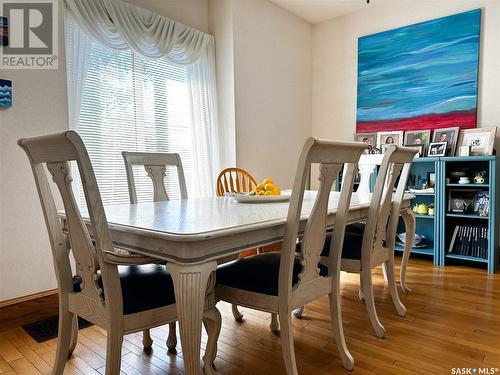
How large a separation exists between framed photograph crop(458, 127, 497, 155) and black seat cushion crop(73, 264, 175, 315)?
309 centimetres

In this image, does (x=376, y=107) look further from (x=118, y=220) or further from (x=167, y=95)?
(x=118, y=220)

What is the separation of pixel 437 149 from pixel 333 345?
246 cm

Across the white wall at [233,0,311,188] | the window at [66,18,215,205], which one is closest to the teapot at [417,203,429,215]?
the white wall at [233,0,311,188]

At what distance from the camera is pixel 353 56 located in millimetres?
4332

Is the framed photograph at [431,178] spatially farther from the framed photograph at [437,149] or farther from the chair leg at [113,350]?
the chair leg at [113,350]

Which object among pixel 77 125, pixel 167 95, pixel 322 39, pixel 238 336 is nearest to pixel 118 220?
pixel 238 336

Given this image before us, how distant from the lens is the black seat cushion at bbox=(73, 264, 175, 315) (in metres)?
1.31

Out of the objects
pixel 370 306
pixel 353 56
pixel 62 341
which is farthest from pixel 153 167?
pixel 353 56

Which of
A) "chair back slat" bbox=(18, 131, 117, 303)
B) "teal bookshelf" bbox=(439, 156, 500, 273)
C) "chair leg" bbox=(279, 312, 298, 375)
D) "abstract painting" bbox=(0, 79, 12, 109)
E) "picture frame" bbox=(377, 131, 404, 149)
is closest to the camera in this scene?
"chair back slat" bbox=(18, 131, 117, 303)

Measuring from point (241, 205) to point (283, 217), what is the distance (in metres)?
0.52

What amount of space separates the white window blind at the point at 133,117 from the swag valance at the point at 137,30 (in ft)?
0.35

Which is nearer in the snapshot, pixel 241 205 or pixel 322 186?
pixel 322 186

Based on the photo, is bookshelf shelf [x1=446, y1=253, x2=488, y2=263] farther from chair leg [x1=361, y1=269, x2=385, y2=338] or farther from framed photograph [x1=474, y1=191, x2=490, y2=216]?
chair leg [x1=361, y1=269, x2=385, y2=338]

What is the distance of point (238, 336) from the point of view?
2.04 metres
